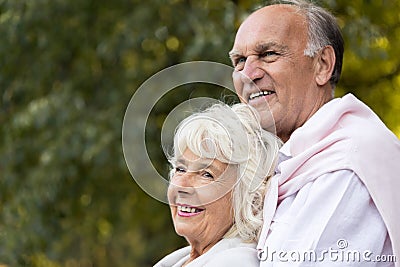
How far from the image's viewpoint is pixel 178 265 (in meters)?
A: 2.80

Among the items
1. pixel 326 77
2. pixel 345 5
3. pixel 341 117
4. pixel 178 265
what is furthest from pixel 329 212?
pixel 345 5

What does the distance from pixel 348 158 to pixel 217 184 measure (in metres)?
0.38

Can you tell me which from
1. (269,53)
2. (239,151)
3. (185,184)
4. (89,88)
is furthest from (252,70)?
(89,88)

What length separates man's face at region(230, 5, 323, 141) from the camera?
307 centimetres

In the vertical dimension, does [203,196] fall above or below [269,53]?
below

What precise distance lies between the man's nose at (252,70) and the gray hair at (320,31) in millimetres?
171

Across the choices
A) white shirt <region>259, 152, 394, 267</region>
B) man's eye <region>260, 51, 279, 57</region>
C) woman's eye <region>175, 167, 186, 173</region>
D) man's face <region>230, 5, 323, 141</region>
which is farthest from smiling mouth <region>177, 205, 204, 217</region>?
man's eye <region>260, 51, 279, 57</region>

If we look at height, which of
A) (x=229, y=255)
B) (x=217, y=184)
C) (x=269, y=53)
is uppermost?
(x=269, y=53)

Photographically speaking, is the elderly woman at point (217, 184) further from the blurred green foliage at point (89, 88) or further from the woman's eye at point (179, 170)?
the blurred green foliage at point (89, 88)

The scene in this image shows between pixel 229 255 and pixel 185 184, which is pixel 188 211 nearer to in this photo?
pixel 185 184

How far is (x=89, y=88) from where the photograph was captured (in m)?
6.82

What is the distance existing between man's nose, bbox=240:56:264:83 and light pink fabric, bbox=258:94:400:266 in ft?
1.19

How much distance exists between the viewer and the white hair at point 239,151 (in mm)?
2666

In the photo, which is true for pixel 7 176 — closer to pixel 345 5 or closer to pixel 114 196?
pixel 114 196
